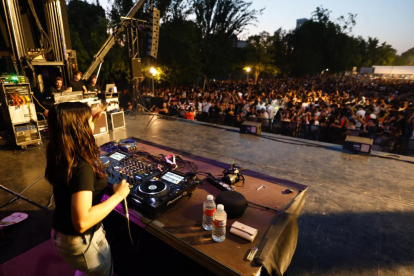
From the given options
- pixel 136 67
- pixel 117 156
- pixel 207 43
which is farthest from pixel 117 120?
pixel 207 43

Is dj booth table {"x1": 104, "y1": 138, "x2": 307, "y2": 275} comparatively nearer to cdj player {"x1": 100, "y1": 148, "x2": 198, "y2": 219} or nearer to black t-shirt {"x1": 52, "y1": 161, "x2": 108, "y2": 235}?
cdj player {"x1": 100, "y1": 148, "x2": 198, "y2": 219}

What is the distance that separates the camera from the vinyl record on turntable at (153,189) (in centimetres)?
188

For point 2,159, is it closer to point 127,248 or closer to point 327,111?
point 127,248

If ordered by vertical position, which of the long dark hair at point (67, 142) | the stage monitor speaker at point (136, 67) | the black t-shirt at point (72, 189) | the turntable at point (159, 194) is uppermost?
the stage monitor speaker at point (136, 67)

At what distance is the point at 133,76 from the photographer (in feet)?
28.5

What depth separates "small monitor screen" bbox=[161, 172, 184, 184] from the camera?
6.96ft

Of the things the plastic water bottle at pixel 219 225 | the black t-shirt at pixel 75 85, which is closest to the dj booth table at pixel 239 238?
the plastic water bottle at pixel 219 225

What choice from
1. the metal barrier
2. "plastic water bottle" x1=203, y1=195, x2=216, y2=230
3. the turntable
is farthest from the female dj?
the metal barrier

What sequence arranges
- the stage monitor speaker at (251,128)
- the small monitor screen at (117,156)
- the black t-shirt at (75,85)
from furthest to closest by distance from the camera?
the black t-shirt at (75,85)
the stage monitor speaker at (251,128)
the small monitor screen at (117,156)

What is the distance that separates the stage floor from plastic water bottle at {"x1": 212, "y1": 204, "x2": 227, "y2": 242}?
1.11 m

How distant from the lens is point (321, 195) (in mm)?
3574

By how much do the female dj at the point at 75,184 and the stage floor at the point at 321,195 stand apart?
1614 mm

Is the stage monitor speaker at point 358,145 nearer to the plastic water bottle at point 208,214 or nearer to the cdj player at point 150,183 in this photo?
the cdj player at point 150,183

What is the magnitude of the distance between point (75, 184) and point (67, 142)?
0.26 metres
